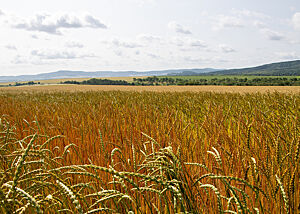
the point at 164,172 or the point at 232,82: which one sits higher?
the point at 164,172

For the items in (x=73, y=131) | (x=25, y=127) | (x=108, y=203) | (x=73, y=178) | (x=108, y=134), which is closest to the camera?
(x=108, y=203)

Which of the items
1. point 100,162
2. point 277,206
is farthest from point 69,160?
point 277,206

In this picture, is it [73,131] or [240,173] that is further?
[73,131]

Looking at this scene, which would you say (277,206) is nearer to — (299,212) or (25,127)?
(299,212)

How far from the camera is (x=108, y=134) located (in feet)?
9.57

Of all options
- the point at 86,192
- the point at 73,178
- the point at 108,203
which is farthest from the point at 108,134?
the point at 108,203

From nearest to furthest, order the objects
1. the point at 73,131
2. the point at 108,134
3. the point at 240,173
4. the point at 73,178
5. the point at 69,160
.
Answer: the point at 240,173, the point at 73,178, the point at 69,160, the point at 108,134, the point at 73,131

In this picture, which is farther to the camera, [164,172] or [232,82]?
[232,82]

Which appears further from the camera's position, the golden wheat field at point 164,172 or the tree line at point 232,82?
the tree line at point 232,82

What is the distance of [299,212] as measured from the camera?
1.12 metres

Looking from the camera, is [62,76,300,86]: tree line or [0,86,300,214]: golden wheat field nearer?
[0,86,300,214]: golden wheat field

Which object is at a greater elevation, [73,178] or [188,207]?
[188,207]

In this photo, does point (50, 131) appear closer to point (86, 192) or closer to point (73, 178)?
point (73, 178)

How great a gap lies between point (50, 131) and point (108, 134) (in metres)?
1.05
